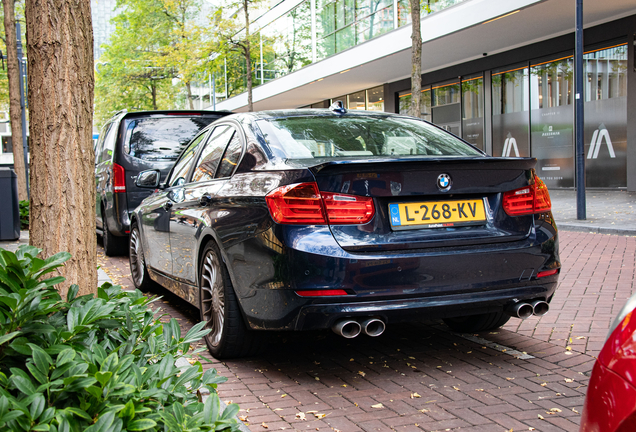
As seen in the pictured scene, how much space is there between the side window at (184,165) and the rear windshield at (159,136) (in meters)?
3.07

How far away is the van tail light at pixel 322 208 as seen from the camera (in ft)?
11.1

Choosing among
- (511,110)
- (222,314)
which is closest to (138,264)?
(222,314)

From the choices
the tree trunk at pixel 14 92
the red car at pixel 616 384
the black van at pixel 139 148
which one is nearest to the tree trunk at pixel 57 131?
the red car at pixel 616 384

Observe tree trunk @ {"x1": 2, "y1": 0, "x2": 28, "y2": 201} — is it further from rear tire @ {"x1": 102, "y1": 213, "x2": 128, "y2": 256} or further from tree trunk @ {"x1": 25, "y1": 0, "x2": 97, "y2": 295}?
tree trunk @ {"x1": 25, "y1": 0, "x2": 97, "y2": 295}

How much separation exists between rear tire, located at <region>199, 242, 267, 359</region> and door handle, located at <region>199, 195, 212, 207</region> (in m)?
0.29

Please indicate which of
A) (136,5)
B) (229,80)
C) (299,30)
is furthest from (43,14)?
(229,80)

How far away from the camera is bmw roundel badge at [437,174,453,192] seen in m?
3.51

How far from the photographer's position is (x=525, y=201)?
149 inches

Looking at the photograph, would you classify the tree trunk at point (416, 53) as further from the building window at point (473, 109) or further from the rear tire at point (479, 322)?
the rear tire at point (479, 322)

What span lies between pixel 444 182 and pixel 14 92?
14076mm

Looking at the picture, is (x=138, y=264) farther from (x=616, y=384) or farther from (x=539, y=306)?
(x=616, y=384)

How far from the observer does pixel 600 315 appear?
5105 mm

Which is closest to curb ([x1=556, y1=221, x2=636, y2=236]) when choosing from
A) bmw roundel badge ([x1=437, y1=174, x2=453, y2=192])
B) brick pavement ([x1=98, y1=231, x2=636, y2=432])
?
brick pavement ([x1=98, y1=231, x2=636, y2=432])

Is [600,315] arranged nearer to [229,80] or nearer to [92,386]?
[92,386]
